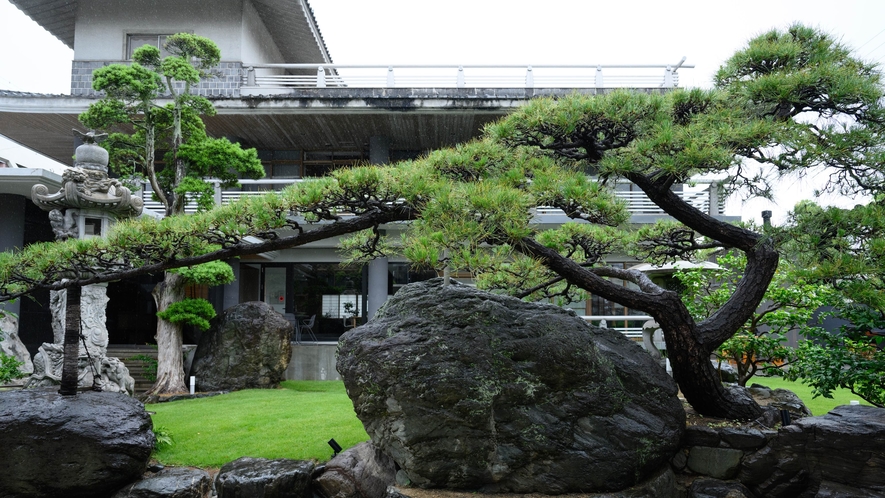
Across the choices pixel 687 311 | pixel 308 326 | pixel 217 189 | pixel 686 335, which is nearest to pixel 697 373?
pixel 686 335

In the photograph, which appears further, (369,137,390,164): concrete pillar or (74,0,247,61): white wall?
(74,0,247,61): white wall

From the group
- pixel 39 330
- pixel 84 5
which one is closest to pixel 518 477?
pixel 39 330

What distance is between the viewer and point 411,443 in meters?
4.67

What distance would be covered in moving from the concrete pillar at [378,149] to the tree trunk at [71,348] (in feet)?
28.1

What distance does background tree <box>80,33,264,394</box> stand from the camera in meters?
9.16

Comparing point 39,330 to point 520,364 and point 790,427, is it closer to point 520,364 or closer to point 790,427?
point 520,364

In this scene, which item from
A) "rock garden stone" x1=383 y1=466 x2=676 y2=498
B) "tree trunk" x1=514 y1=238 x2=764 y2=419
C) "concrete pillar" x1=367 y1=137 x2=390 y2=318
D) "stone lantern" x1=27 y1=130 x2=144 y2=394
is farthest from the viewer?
"concrete pillar" x1=367 y1=137 x2=390 y2=318

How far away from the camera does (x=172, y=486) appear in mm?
5363

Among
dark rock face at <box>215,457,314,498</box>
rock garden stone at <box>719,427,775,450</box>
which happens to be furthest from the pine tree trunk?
dark rock face at <box>215,457,314,498</box>

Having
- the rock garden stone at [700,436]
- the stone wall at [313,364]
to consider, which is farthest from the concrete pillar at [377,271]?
the rock garden stone at [700,436]

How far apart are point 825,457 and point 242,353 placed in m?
9.27

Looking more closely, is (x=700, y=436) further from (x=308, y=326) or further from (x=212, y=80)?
(x=212, y=80)

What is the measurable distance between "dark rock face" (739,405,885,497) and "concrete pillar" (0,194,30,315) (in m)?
13.5

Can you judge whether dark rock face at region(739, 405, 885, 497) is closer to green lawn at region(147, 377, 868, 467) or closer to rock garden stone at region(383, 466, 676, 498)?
rock garden stone at region(383, 466, 676, 498)
